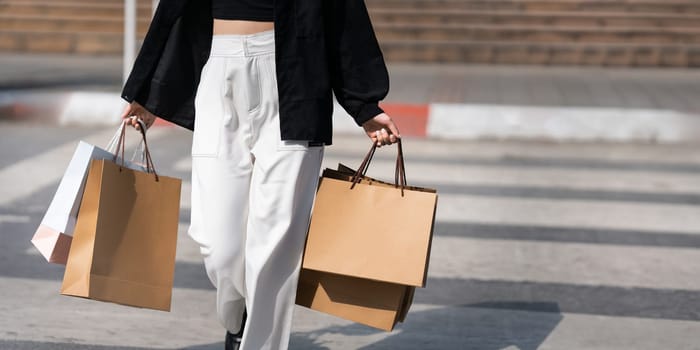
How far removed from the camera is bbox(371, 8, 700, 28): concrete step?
58.2 ft

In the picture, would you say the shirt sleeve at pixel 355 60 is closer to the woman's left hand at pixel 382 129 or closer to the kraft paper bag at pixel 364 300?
the woman's left hand at pixel 382 129

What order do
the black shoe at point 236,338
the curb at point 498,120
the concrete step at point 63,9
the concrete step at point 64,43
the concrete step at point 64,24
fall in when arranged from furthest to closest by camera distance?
the concrete step at point 63,9 < the concrete step at point 64,24 < the concrete step at point 64,43 < the curb at point 498,120 < the black shoe at point 236,338

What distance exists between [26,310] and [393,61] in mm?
11744

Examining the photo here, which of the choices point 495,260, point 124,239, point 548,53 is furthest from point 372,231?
point 548,53

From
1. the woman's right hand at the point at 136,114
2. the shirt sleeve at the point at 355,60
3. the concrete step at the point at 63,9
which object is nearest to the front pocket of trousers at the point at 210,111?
the woman's right hand at the point at 136,114

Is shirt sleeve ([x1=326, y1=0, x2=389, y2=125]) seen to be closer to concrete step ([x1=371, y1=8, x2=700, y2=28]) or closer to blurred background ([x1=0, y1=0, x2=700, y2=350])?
blurred background ([x1=0, y1=0, x2=700, y2=350])

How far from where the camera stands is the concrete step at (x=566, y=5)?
59.7 ft

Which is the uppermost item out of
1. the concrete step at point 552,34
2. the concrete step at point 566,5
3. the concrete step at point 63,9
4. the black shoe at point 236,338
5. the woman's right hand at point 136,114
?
the woman's right hand at point 136,114

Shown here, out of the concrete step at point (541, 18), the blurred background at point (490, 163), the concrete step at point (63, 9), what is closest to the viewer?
the blurred background at point (490, 163)

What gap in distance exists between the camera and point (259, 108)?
13.1 ft

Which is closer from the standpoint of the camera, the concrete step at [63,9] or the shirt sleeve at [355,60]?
the shirt sleeve at [355,60]

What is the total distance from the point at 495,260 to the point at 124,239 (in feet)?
9.64

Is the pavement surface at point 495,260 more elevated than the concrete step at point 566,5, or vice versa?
the concrete step at point 566,5

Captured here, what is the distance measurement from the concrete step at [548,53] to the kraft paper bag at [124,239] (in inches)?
503
